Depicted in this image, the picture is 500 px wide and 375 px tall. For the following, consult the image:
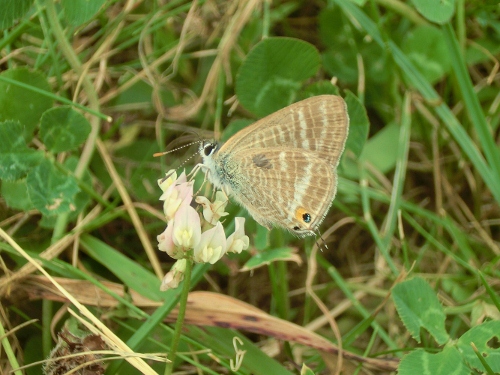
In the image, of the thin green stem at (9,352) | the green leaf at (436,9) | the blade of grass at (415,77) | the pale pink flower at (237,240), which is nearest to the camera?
the pale pink flower at (237,240)

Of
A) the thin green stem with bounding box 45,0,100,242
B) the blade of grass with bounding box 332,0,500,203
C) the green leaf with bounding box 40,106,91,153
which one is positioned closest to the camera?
the green leaf with bounding box 40,106,91,153

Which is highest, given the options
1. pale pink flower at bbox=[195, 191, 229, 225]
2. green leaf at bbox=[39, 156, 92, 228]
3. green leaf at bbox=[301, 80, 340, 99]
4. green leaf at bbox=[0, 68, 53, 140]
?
green leaf at bbox=[0, 68, 53, 140]

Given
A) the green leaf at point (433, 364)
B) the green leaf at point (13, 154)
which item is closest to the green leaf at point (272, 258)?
the green leaf at point (433, 364)

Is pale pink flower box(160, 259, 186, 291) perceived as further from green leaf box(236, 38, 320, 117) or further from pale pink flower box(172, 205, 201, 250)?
green leaf box(236, 38, 320, 117)

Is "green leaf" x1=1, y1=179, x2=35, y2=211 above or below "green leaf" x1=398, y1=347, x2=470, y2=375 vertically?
above

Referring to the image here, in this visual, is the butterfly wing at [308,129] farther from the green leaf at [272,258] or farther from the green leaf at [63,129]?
the green leaf at [63,129]

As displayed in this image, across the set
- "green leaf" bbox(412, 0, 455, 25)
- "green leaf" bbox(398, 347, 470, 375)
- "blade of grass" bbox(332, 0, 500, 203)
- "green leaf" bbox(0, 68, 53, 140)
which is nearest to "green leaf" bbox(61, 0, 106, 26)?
"green leaf" bbox(0, 68, 53, 140)
